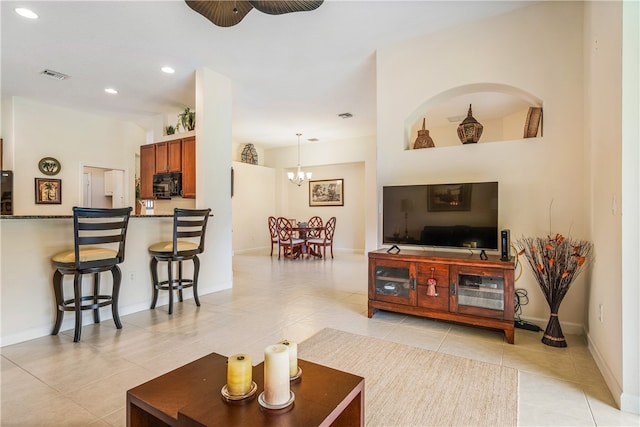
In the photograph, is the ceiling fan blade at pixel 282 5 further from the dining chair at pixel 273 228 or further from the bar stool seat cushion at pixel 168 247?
the dining chair at pixel 273 228

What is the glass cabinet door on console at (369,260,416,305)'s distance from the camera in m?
3.02

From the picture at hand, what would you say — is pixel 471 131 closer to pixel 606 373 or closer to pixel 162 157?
pixel 606 373

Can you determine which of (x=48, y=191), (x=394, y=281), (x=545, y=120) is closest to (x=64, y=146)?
(x=48, y=191)

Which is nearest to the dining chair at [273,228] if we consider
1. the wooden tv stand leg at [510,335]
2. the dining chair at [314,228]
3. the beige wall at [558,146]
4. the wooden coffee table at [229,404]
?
the dining chair at [314,228]

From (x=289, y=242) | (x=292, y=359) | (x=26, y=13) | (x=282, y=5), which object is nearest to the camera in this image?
(x=292, y=359)

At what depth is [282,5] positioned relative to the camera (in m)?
2.45

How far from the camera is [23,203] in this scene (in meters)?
5.41

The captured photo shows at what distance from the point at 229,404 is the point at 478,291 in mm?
2368

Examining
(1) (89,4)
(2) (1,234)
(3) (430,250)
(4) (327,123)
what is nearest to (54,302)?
(2) (1,234)

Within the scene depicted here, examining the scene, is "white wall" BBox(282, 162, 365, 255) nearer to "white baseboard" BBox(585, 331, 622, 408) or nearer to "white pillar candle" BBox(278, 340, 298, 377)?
"white baseboard" BBox(585, 331, 622, 408)

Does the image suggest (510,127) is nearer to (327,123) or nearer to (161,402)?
(327,123)

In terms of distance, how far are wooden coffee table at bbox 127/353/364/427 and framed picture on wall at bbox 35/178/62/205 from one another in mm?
6063

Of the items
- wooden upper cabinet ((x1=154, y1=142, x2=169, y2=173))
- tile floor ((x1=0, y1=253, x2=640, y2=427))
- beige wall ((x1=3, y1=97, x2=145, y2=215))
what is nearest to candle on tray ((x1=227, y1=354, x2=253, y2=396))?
tile floor ((x1=0, y1=253, x2=640, y2=427))

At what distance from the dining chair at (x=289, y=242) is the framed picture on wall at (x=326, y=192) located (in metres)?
1.75
